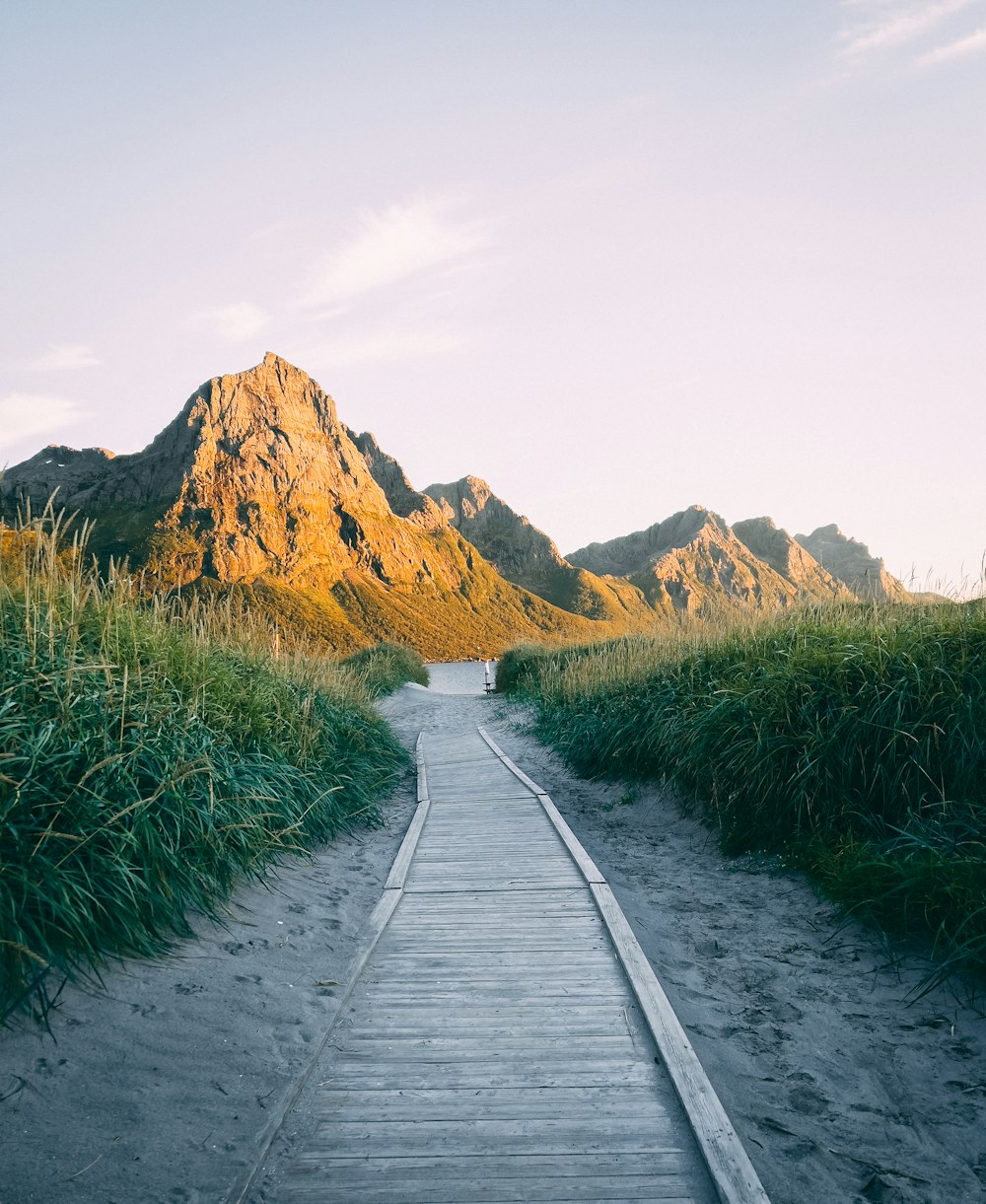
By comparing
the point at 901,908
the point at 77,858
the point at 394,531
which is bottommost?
the point at 901,908

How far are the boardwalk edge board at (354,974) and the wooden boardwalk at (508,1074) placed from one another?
0.02m

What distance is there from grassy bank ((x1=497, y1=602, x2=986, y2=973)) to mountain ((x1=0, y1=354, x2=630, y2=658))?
65.6 m

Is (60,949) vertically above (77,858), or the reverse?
(77,858)

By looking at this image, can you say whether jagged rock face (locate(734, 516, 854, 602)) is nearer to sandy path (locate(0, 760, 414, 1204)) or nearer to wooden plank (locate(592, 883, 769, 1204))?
wooden plank (locate(592, 883, 769, 1204))

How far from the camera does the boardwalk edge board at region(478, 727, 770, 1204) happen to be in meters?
2.14

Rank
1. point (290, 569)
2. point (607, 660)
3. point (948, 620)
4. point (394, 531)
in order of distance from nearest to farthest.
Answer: point (948, 620) → point (607, 660) → point (290, 569) → point (394, 531)

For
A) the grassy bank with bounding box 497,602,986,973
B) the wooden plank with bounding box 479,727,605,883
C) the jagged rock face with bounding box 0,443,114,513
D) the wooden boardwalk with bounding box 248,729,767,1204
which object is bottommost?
the wooden plank with bounding box 479,727,605,883

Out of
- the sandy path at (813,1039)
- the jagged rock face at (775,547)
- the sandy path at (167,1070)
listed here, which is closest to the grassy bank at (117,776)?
the sandy path at (167,1070)

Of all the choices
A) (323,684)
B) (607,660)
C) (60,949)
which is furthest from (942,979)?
(607,660)

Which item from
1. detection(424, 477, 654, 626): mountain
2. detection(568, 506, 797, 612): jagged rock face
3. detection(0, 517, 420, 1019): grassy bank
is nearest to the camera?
detection(0, 517, 420, 1019): grassy bank

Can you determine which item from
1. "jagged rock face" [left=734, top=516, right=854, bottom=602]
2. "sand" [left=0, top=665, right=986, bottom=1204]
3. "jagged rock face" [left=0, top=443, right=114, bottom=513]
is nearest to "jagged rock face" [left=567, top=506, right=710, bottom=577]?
"jagged rock face" [left=734, top=516, right=854, bottom=602]

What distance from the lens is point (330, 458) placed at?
11644 centimetres

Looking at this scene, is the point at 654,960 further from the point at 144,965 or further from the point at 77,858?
the point at 77,858

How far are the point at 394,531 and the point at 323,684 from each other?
106177mm
